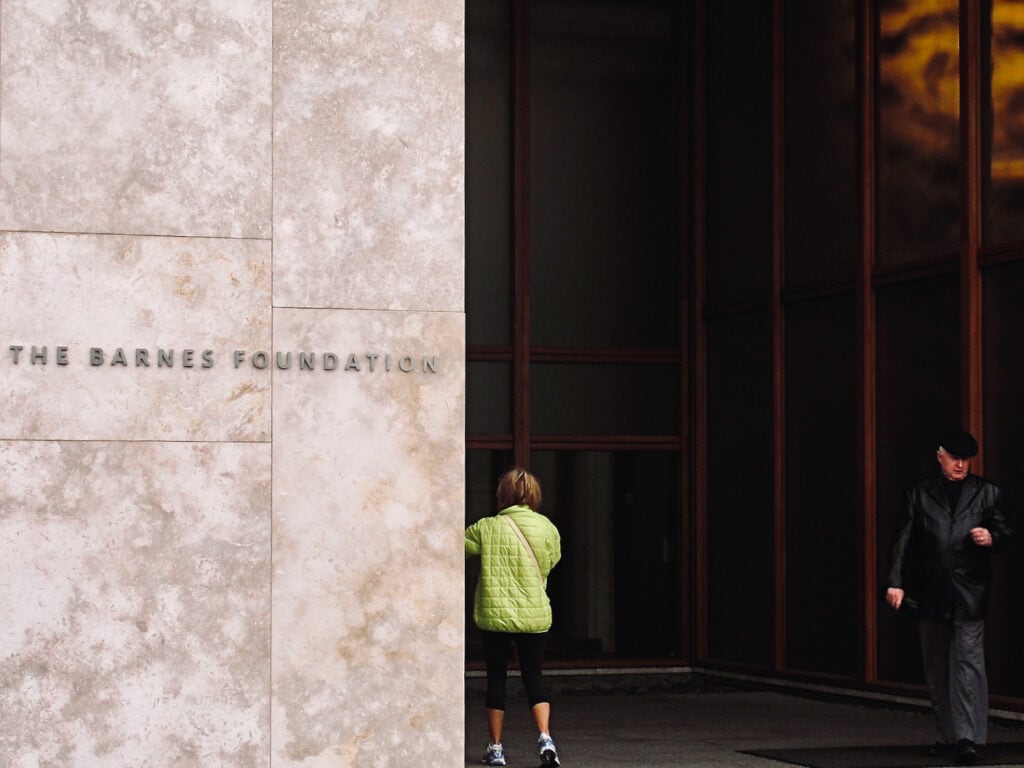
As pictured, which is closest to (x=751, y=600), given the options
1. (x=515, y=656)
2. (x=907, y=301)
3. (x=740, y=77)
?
(x=515, y=656)

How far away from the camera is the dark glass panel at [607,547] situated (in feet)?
55.0

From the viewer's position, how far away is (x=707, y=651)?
1716cm

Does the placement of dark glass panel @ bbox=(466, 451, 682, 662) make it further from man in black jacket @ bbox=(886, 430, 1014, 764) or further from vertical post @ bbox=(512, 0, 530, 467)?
man in black jacket @ bbox=(886, 430, 1014, 764)

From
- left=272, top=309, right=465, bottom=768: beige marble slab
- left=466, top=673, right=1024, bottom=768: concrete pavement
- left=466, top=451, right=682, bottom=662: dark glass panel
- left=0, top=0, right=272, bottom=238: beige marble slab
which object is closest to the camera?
left=0, top=0, right=272, bottom=238: beige marble slab

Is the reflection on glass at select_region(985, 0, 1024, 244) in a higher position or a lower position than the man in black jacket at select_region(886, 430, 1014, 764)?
higher

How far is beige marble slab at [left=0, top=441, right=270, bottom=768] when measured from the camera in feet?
28.7

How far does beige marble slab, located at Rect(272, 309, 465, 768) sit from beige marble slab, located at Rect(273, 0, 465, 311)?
22 centimetres

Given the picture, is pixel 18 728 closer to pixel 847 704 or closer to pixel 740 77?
pixel 847 704

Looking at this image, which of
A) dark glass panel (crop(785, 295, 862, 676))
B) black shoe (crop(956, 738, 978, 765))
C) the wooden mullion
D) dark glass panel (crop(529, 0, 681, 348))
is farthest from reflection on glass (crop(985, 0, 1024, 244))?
dark glass panel (crop(529, 0, 681, 348))

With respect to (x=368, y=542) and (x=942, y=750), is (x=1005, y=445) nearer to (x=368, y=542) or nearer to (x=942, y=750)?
(x=942, y=750)

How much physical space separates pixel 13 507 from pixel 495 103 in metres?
9.21

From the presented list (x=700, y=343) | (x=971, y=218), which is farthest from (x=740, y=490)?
(x=971, y=218)

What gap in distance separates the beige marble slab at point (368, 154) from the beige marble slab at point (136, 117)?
155mm

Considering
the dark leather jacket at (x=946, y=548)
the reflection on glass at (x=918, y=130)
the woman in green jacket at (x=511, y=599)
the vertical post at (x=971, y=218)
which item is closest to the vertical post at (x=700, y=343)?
the reflection on glass at (x=918, y=130)
